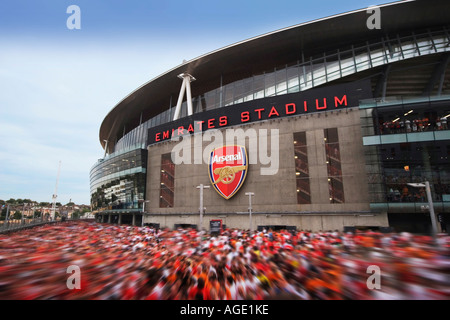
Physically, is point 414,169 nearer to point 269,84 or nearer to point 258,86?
point 269,84

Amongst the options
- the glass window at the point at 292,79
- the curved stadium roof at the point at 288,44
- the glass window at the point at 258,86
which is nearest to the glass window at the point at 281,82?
the glass window at the point at 292,79

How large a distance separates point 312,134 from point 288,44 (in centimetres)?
1537

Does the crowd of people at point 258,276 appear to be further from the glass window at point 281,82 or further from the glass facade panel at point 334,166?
the glass window at point 281,82

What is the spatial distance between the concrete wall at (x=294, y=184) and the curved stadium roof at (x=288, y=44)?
12.6 metres

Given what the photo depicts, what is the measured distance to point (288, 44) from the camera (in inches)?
1346

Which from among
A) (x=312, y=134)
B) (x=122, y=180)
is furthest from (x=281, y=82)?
(x=122, y=180)

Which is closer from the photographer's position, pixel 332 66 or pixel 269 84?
pixel 332 66

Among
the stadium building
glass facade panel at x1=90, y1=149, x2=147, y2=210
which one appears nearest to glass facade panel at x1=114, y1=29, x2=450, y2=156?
the stadium building

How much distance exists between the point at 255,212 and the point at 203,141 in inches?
478

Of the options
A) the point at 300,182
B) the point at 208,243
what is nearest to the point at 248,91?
the point at 300,182

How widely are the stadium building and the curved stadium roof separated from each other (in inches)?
6.4

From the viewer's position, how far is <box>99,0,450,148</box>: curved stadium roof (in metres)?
29.3

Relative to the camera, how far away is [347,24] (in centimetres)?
3089
